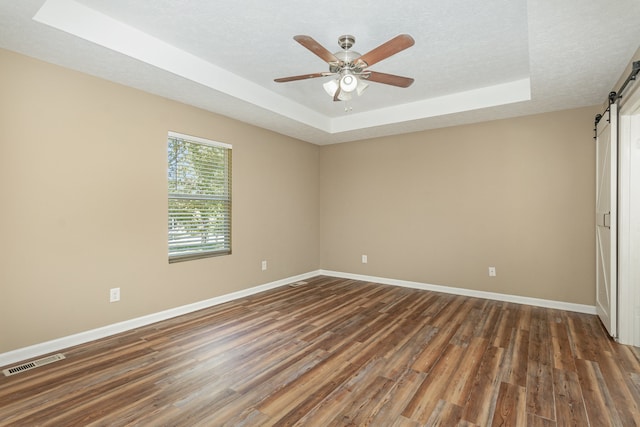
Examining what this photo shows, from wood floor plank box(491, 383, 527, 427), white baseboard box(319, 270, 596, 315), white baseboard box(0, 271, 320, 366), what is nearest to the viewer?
wood floor plank box(491, 383, 527, 427)

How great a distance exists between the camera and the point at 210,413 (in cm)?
194

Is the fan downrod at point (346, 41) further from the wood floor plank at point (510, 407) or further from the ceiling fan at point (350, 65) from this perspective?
the wood floor plank at point (510, 407)

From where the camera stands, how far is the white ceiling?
2.29 metres

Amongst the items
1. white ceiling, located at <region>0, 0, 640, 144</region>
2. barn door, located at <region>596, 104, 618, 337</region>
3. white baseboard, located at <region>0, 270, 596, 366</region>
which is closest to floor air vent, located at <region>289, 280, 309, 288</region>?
white baseboard, located at <region>0, 270, 596, 366</region>

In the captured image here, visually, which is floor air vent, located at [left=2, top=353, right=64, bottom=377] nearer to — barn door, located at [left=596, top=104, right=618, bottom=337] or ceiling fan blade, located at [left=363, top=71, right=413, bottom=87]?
ceiling fan blade, located at [left=363, top=71, right=413, bottom=87]

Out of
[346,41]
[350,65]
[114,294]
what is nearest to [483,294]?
[350,65]

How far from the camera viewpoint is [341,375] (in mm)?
2398

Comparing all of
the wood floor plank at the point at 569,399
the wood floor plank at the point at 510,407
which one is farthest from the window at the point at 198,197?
the wood floor plank at the point at 569,399

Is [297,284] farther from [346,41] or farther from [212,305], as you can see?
[346,41]

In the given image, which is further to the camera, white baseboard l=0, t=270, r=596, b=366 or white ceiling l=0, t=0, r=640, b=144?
white baseboard l=0, t=270, r=596, b=366

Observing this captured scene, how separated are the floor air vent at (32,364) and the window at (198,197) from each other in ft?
4.35

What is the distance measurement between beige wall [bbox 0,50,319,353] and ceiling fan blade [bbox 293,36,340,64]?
2.17 metres

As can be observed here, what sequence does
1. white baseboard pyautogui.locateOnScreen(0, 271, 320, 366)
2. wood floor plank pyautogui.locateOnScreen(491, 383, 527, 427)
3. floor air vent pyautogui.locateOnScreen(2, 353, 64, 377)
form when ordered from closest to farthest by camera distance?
wood floor plank pyautogui.locateOnScreen(491, 383, 527, 427)
floor air vent pyautogui.locateOnScreen(2, 353, 64, 377)
white baseboard pyautogui.locateOnScreen(0, 271, 320, 366)

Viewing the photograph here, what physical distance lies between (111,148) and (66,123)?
0.40 meters
